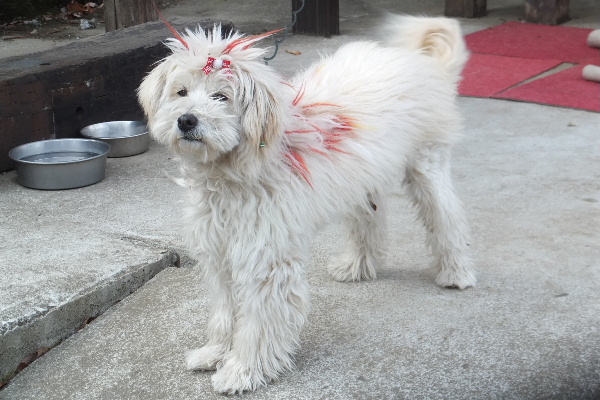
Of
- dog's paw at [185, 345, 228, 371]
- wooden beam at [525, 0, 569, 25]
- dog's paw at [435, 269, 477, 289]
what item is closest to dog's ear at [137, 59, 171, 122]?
dog's paw at [185, 345, 228, 371]

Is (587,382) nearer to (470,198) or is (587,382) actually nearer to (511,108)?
(470,198)

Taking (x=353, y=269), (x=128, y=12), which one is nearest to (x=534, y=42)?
(x=128, y=12)

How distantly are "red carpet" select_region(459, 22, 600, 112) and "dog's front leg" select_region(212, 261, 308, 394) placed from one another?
3801mm

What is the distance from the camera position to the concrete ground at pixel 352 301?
9.50 ft

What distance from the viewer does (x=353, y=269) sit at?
3627 mm

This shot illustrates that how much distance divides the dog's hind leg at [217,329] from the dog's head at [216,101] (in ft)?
1.78

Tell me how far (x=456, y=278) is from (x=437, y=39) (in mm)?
1059

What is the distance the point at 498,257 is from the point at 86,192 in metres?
2.25

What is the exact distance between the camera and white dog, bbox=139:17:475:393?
2.58m

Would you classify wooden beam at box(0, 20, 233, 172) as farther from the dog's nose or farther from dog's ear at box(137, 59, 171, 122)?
the dog's nose

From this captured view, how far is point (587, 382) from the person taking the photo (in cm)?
284

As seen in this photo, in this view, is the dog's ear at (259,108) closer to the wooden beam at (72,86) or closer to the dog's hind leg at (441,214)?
the dog's hind leg at (441,214)

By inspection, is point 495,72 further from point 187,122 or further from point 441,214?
point 187,122

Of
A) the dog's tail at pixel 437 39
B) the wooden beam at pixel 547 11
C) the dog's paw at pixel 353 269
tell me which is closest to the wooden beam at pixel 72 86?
the dog's tail at pixel 437 39
